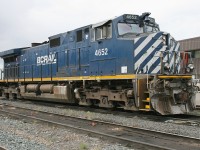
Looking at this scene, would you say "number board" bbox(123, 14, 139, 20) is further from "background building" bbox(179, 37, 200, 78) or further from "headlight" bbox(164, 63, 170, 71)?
"background building" bbox(179, 37, 200, 78)

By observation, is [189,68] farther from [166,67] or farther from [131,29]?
[131,29]

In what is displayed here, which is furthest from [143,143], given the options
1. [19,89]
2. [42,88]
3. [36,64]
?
[19,89]

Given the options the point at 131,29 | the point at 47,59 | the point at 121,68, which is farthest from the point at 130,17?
the point at 47,59

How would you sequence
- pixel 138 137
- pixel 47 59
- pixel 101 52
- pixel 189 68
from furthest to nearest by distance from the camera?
pixel 47 59 → pixel 101 52 → pixel 189 68 → pixel 138 137

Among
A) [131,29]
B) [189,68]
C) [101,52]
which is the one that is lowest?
[189,68]

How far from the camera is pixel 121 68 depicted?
12594 mm

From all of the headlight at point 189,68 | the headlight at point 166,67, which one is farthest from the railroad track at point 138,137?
the headlight at point 189,68

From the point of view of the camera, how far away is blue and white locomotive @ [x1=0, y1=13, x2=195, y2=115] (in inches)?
456

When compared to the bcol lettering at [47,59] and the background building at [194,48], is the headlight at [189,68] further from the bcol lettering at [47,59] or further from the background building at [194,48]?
the background building at [194,48]

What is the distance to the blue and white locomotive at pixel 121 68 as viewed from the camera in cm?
1159

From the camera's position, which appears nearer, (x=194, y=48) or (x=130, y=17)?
(x=130, y=17)

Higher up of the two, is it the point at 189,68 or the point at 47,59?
the point at 47,59

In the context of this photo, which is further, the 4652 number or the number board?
the 4652 number

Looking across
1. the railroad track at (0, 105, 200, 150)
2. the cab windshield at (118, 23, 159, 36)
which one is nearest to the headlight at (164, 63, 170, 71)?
the cab windshield at (118, 23, 159, 36)
